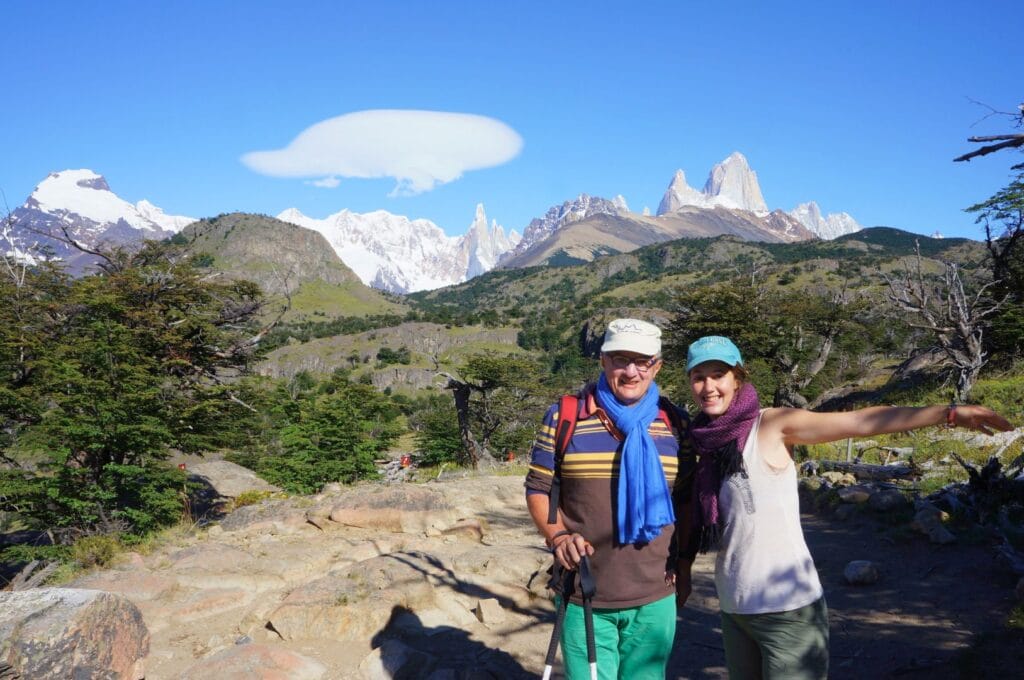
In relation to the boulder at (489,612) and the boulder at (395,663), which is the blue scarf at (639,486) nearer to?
the boulder at (395,663)

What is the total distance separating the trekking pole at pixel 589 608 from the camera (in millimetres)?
2160

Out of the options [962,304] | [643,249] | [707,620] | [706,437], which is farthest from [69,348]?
[643,249]

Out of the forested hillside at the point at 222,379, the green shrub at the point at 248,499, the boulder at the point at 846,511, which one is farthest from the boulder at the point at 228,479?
the boulder at the point at 846,511

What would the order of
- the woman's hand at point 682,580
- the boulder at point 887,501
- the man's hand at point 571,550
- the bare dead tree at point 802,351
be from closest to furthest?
the man's hand at point 571,550 < the woman's hand at point 682,580 < the boulder at point 887,501 < the bare dead tree at point 802,351

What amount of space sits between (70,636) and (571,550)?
3561 millimetres

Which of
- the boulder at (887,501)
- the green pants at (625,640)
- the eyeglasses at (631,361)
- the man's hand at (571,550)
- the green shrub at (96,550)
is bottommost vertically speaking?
the green shrub at (96,550)

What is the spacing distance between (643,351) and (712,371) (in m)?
0.27

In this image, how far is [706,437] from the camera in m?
2.29

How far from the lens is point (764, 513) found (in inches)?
85.4

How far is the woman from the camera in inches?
82.4

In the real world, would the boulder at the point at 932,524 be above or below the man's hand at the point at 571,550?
below

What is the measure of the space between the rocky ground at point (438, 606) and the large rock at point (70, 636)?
422mm

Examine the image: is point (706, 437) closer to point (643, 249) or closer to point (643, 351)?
point (643, 351)

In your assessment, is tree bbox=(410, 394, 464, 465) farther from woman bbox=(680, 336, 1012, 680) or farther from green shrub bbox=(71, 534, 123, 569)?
woman bbox=(680, 336, 1012, 680)
